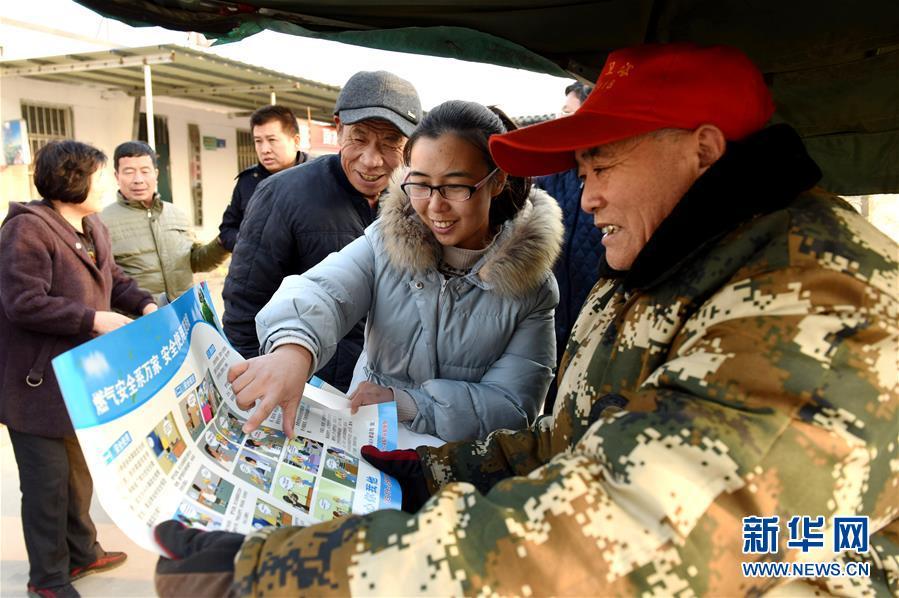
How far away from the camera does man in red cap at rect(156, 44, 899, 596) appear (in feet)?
2.45

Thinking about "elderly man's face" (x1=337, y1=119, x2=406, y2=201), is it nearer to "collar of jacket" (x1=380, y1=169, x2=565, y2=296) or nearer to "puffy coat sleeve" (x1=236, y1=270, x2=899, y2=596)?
"collar of jacket" (x1=380, y1=169, x2=565, y2=296)

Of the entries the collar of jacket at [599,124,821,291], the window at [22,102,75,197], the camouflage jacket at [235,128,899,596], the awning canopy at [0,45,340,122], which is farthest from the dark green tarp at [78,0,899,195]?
the window at [22,102,75,197]

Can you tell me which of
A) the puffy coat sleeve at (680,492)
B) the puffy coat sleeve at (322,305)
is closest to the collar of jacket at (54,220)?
the puffy coat sleeve at (322,305)

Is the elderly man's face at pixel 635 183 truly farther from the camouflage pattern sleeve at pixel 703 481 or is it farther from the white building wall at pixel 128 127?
the white building wall at pixel 128 127

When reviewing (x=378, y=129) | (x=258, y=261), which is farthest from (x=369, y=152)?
(x=258, y=261)

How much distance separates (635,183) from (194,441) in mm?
869

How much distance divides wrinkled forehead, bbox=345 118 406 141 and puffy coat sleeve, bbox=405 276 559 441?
1.05 m

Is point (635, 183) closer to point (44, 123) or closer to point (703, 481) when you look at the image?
point (703, 481)

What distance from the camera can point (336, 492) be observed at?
1.17 metres

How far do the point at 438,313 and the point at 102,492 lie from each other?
104 centimetres

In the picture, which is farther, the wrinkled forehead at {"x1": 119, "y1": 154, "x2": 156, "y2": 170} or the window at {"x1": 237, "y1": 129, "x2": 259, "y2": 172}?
the window at {"x1": 237, "y1": 129, "x2": 259, "y2": 172}

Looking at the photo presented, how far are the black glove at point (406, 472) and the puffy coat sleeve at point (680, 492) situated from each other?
51cm

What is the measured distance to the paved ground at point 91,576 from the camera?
306cm

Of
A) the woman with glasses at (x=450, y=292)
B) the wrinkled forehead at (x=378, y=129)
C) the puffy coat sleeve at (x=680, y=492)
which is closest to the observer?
the puffy coat sleeve at (x=680, y=492)
